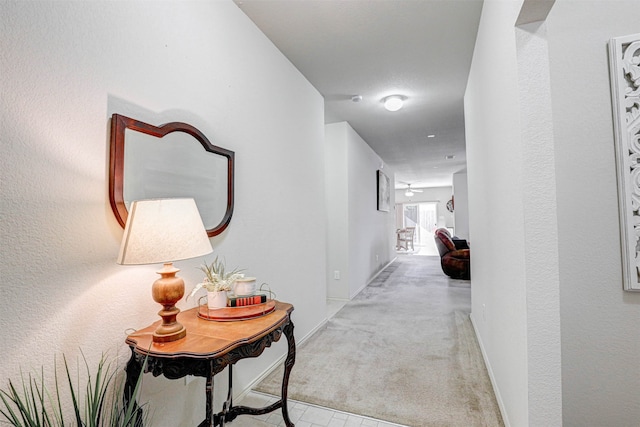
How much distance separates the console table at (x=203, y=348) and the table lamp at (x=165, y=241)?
7 cm

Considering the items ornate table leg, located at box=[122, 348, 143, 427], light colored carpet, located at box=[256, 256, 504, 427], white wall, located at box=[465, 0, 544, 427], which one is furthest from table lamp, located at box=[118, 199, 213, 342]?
white wall, located at box=[465, 0, 544, 427]

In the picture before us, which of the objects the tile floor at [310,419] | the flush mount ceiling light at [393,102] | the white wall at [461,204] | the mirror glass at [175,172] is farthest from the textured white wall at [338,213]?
the white wall at [461,204]

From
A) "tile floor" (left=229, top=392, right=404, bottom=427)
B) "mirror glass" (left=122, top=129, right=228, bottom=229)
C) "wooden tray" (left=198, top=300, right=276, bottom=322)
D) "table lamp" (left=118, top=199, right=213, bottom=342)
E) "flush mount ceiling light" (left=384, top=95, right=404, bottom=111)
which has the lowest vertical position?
"tile floor" (left=229, top=392, right=404, bottom=427)

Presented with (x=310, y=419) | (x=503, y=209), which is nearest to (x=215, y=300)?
(x=310, y=419)

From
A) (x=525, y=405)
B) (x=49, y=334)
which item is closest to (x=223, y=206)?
(x=49, y=334)

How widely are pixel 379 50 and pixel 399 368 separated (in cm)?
254

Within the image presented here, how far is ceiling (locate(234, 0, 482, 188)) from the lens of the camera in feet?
6.59

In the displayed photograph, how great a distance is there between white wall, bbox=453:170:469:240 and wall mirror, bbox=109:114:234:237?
826 centimetres

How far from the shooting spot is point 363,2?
1.94 meters

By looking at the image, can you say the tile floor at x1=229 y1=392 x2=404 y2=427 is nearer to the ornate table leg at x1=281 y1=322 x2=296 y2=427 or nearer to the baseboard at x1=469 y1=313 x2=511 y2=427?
the ornate table leg at x1=281 y1=322 x2=296 y2=427

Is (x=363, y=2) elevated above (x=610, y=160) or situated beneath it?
elevated above

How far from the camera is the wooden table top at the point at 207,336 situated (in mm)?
1039

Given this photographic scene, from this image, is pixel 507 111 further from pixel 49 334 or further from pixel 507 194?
pixel 49 334

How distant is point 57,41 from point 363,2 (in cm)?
169
